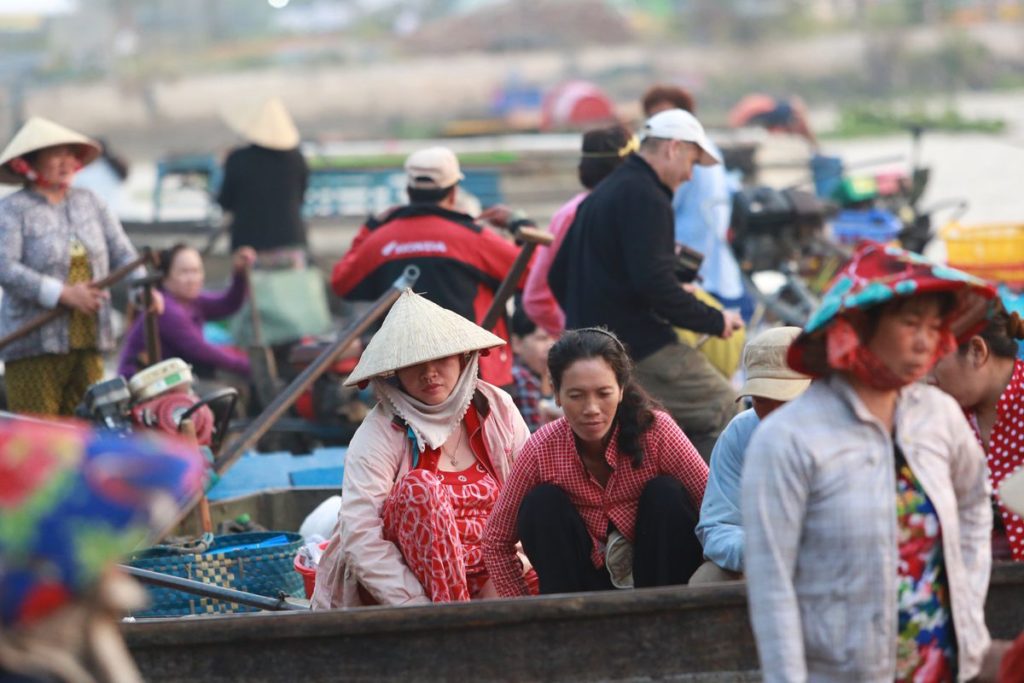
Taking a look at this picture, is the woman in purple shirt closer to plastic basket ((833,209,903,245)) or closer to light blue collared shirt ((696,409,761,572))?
plastic basket ((833,209,903,245))

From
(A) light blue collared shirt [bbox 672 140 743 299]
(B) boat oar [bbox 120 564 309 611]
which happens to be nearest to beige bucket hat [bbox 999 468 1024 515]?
(B) boat oar [bbox 120 564 309 611]

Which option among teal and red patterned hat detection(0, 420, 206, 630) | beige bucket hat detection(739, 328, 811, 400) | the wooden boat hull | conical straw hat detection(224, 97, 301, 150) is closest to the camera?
teal and red patterned hat detection(0, 420, 206, 630)

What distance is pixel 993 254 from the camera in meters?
9.35

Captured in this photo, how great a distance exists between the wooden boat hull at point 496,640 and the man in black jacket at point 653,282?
2.41 meters

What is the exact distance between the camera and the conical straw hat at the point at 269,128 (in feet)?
34.3

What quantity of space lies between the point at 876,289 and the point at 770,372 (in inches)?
59.0

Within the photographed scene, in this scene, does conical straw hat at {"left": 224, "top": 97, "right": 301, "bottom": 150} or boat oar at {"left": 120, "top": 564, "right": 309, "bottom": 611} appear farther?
conical straw hat at {"left": 224, "top": 97, "right": 301, "bottom": 150}

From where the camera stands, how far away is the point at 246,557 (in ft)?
18.6

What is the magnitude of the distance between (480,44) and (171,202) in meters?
29.1

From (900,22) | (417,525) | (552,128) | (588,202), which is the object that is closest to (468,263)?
(588,202)

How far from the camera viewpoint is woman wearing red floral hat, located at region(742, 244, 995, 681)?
10.5ft

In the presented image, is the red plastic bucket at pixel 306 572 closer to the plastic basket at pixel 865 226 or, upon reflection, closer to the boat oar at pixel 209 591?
the boat oar at pixel 209 591

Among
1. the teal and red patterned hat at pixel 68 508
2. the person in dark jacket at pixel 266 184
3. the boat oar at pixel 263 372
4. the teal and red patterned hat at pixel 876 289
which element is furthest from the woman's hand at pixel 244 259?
the teal and red patterned hat at pixel 68 508

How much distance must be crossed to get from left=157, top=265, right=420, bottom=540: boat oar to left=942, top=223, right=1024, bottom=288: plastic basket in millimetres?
3623
